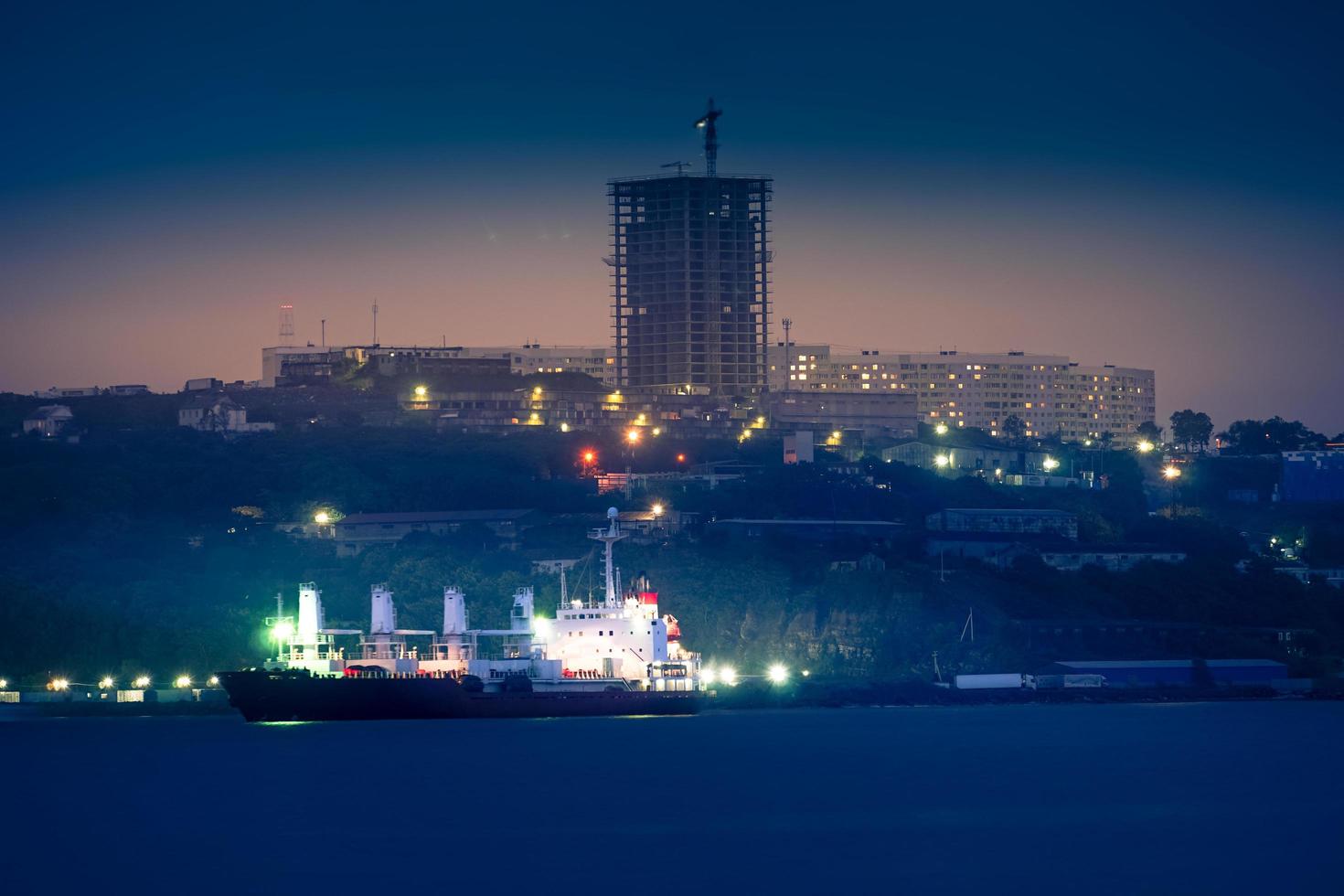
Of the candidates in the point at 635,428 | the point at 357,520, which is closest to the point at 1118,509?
Result: the point at 635,428

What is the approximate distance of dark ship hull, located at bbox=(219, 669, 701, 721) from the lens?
237ft

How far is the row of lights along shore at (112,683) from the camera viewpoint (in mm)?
80188

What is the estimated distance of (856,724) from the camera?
73.3 m

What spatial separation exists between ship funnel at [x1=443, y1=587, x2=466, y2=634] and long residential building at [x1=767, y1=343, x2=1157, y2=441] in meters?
78.1

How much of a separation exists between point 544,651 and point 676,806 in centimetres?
2248

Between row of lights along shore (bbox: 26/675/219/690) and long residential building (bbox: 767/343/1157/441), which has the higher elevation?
long residential building (bbox: 767/343/1157/441)

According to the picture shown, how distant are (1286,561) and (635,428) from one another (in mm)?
37722


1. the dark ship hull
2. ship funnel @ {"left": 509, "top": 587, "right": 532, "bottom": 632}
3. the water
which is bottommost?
the water

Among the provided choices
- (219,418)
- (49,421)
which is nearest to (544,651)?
(219,418)

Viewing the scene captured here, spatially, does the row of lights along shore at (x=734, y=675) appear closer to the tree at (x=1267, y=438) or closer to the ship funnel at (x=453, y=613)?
the ship funnel at (x=453, y=613)

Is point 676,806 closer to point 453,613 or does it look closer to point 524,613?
point 524,613

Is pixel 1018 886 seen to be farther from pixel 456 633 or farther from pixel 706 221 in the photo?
pixel 706 221

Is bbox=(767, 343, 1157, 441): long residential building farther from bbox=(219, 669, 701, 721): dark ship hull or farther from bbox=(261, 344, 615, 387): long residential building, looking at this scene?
bbox=(219, 669, 701, 721): dark ship hull

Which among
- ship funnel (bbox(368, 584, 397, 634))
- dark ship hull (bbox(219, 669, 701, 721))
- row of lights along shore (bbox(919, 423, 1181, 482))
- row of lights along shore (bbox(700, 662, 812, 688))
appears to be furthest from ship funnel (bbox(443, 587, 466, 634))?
row of lights along shore (bbox(919, 423, 1181, 482))
